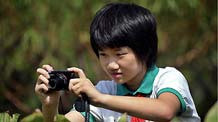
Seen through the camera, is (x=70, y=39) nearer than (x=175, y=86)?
No

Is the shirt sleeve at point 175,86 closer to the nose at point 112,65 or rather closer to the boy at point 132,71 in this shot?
the boy at point 132,71

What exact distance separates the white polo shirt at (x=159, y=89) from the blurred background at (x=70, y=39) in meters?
2.28

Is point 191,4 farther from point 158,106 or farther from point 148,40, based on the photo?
point 158,106

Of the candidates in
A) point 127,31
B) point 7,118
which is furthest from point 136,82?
point 7,118

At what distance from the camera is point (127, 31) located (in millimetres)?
2359

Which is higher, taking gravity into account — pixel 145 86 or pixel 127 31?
pixel 127 31

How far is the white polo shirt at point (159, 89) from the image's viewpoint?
2289 millimetres

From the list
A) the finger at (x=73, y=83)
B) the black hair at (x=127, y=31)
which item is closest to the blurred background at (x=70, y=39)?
the black hair at (x=127, y=31)

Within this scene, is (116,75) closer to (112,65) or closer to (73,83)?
(112,65)

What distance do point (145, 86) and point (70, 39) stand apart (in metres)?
2.98

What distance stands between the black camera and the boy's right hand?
0.02 metres

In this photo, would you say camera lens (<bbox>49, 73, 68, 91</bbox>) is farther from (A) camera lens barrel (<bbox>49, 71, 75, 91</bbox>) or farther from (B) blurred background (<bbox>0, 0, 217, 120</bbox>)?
(B) blurred background (<bbox>0, 0, 217, 120</bbox>)

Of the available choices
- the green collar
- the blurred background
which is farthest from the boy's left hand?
the blurred background

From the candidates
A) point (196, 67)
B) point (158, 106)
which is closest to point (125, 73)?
point (158, 106)
